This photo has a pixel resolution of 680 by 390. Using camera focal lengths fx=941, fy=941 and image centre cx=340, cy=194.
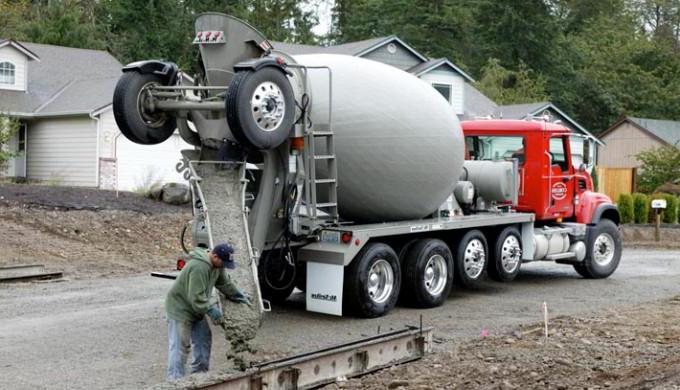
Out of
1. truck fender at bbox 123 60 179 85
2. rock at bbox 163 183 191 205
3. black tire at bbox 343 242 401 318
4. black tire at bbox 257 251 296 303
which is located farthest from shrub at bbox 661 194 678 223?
truck fender at bbox 123 60 179 85

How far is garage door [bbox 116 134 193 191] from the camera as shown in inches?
1139

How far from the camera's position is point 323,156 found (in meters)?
12.1

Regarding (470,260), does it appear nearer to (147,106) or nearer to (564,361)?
(564,361)

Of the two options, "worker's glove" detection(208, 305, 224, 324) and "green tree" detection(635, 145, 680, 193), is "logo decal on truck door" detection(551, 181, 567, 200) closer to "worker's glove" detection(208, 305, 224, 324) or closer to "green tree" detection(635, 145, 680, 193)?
"worker's glove" detection(208, 305, 224, 324)

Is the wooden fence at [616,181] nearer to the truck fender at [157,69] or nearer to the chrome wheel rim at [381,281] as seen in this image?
the chrome wheel rim at [381,281]

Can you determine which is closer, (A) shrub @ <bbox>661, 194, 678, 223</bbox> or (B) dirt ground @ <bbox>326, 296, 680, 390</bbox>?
(B) dirt ground @ <bbox>326, 296, 680, 390</bbox>

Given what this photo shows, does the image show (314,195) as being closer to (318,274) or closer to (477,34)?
(318,274)

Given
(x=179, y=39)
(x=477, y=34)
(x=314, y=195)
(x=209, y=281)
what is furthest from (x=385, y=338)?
(x=477, y=34)

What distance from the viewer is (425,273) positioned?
13516mm

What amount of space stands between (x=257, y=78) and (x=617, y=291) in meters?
8.25

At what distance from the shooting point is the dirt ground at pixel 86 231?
60.9 feet

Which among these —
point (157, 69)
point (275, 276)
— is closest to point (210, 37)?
point (157, 69)

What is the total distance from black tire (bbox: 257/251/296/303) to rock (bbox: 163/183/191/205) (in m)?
10.4

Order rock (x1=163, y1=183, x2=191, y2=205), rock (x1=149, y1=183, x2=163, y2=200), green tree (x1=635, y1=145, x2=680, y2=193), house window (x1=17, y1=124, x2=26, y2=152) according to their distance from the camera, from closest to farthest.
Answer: rock (x1=163, y1=183, x2=191, y2=205) < rock (x1=149, y1=183, x2=163, y2=200) < house window (x1=17, y1=124, x2=26, y2=152) < green tree (x1=635, y1=145, x2=680, y2=193)
